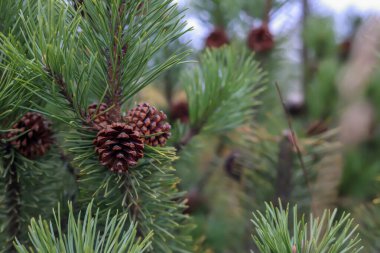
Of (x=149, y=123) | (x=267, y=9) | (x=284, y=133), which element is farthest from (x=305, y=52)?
(x=149, y=123)

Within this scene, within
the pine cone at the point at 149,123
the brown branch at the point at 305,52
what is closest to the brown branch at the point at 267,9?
the brown branch at the point at 305,52

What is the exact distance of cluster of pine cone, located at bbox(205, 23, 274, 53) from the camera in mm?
894

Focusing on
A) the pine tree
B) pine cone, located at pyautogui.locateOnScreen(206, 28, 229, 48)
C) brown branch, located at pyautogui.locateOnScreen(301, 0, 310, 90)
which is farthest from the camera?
brown branch, located at pyautogui.locateOnScreen(301, 0, 310, 90)

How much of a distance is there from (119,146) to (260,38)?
1.58 feet

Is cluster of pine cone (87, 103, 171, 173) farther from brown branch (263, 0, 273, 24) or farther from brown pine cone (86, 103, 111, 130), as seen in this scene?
brown branch (263, 0, 273, 24)

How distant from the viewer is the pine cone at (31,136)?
0.55 m

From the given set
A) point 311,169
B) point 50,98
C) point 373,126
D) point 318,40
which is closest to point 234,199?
point 311,169

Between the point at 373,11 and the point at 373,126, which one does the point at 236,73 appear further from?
the point at 373,11

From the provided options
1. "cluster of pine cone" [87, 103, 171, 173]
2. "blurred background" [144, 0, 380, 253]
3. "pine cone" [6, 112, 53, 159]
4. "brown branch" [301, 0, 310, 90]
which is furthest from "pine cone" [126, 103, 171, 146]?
"brown branch" [301, 0, 310, 90]

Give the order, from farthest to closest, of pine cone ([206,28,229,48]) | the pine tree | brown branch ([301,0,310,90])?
brown branch ([301,0,310,90]), pine cone ([206,28,229,48]), the pine tree

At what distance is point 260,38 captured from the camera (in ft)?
2.95

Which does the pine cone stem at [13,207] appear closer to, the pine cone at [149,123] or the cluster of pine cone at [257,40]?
the pine cone at [149,123]

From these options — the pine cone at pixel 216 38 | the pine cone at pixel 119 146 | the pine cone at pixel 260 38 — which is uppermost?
the pine cone at pixel 216 38

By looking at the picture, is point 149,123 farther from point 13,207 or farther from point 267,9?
point 267,9
